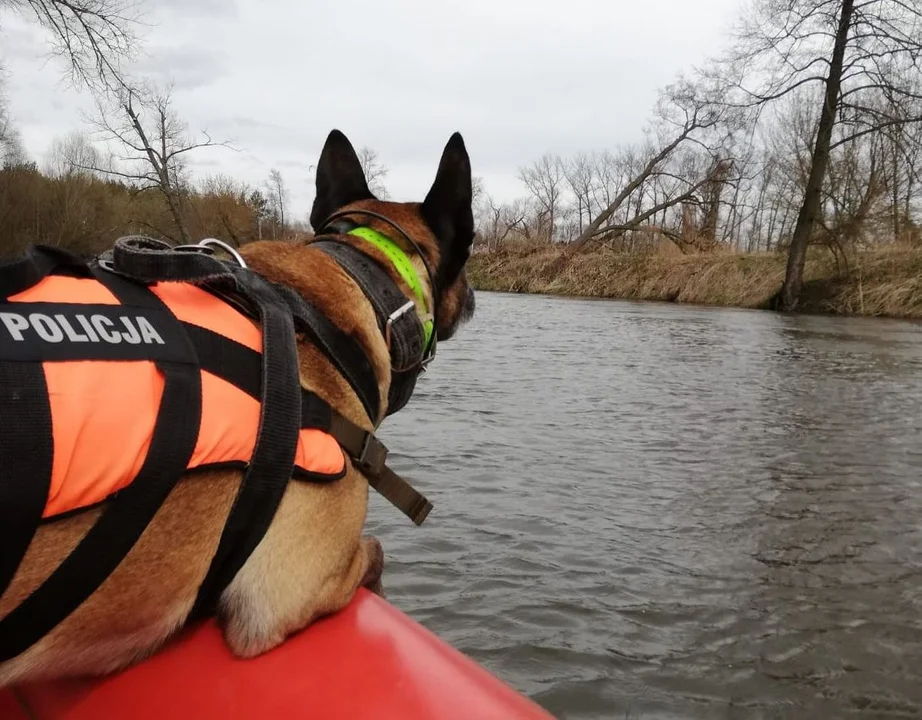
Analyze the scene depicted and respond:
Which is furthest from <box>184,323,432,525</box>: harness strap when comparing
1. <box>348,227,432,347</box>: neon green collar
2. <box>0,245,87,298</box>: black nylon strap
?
<box>348,227,432,347</box>: neon green collar

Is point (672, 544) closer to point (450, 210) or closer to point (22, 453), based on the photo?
point (450, 210)

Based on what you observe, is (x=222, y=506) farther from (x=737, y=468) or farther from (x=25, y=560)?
(x=737, y=468)

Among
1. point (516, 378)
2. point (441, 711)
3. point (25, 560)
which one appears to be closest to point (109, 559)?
point (25, 560)

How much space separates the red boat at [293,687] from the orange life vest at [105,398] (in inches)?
17.4

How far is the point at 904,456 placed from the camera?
18.9ft

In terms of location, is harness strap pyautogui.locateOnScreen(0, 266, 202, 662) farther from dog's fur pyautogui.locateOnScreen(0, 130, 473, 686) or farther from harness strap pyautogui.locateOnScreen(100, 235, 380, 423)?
harness strap pyautogui.locateOnScreen(100, 235, 380, 423)

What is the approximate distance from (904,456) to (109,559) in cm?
622

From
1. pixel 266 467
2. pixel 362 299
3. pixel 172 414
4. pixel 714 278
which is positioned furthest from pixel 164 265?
pixel 714 278

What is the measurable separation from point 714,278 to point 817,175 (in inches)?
220

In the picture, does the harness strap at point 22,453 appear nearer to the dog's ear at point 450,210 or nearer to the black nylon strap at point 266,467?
the black nylon strap at point 266,467

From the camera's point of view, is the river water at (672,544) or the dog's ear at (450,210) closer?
the dog's ear at (450,210)

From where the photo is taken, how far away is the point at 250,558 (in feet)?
5.43

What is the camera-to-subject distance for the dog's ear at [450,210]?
103 inches

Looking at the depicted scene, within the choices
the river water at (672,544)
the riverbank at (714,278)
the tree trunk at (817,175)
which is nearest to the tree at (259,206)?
the riverbank at (714,278)
